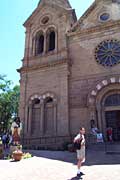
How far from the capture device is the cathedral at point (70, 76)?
21.2m

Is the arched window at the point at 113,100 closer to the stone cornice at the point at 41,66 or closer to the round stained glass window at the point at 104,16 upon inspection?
the stone cornice at the point at 41,66

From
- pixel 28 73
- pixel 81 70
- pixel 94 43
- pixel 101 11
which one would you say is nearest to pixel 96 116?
pixel 81 70

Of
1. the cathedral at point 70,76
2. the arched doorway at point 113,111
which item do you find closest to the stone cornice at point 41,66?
the cathedral at point 70,76

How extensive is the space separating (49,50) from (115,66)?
8944mm

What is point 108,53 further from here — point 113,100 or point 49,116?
point 49,116

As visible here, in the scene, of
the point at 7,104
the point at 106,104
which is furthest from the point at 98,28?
the point at 7,104

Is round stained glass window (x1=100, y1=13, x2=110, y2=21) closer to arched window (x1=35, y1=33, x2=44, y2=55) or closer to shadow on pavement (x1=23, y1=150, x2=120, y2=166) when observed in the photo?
arched window (x1=35, y1=33, x2=44, y2=55)

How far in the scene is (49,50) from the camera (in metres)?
26.8

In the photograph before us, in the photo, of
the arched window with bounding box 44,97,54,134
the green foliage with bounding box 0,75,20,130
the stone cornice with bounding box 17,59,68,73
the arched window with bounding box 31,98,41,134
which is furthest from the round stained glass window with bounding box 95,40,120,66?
the green foliage with bounding box 0,75,20,130

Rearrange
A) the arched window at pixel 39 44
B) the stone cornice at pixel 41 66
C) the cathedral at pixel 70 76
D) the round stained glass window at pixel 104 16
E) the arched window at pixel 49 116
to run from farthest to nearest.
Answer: the arched window at pixel 39 44 → the round stained glass window at pixel 104 16 → the stone cornice at pixel 41 66 → the arched window at pixel 49 116 → the cathedral at pixel 70 76

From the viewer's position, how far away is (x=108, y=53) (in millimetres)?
22906

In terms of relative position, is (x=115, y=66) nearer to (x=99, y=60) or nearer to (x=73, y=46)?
(x=99, y=60)

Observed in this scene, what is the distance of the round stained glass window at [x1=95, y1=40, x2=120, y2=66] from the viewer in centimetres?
2228

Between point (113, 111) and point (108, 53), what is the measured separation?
20.5 ft
